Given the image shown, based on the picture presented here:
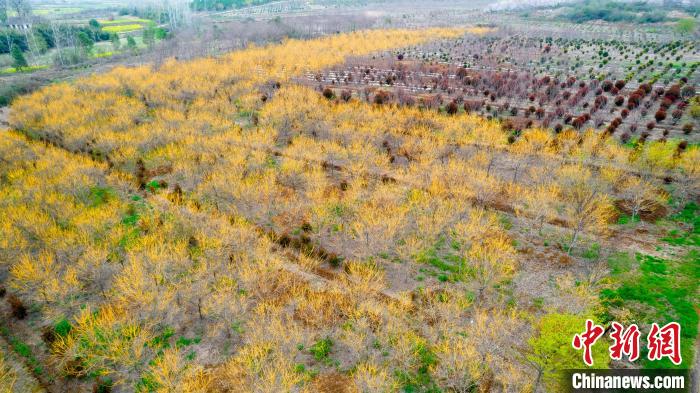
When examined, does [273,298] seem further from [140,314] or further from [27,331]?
[27,331]

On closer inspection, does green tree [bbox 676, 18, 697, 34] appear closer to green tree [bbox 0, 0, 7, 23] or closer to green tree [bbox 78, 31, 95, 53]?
green tree [bbox 78, 31, 95, 53]

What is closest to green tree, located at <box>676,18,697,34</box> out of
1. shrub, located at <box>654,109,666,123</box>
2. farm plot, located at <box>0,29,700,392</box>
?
shrub, located at <box>654,109,666,123</box>

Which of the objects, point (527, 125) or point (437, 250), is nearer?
point (437, 250)

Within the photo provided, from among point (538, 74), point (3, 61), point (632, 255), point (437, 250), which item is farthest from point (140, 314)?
point (3, 61)
